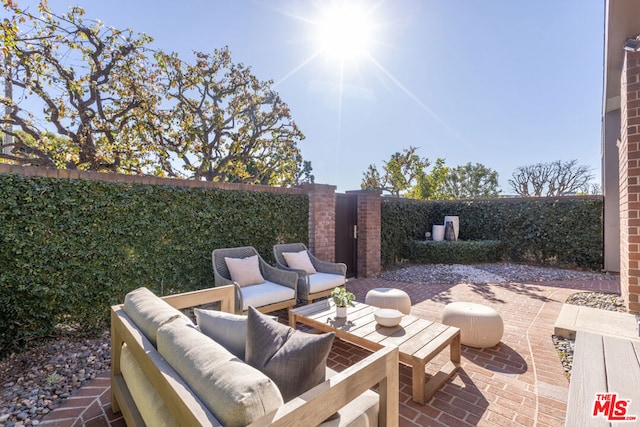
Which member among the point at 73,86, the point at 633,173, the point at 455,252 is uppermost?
the point at 73,86

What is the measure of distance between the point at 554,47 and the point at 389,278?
6.68m

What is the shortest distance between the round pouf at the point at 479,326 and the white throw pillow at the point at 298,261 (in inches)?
92.8

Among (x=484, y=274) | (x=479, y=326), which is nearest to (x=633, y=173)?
(x=479, y=326)

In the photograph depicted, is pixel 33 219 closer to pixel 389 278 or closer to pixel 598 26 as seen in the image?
pixel 389 278

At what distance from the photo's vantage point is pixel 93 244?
11.3 ft

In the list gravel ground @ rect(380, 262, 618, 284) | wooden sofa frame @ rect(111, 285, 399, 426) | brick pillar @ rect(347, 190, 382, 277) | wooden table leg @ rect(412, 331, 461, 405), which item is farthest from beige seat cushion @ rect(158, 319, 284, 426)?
gravel ground @ rect(380, 262, 618, 284)

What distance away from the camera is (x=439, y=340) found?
2.46 metres

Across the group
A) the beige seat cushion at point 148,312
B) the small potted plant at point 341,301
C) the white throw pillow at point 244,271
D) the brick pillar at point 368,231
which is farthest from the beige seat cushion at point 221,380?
the brick pillar at point 368,231

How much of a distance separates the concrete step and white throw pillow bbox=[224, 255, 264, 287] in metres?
3.98

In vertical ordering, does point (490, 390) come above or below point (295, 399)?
below

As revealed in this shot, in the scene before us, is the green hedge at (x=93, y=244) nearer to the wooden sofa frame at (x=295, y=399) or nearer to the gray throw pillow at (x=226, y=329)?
the wooden sofa frame at (x=295, y=399)

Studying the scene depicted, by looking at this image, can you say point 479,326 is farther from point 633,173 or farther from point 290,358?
point 290,358

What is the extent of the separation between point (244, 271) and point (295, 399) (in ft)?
10.6

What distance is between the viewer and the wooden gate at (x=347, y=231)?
6.66 metres
